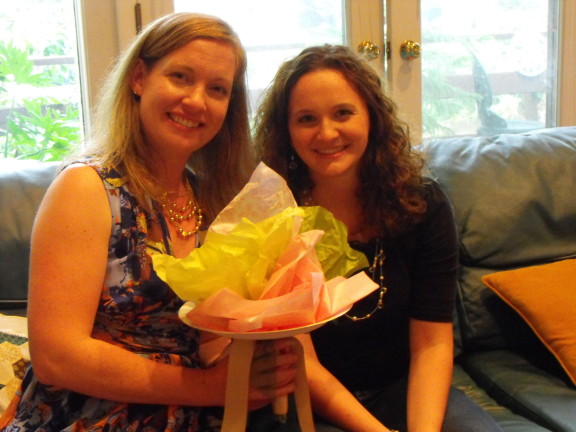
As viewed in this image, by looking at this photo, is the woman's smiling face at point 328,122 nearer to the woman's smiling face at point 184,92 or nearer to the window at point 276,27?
the woman's smiling face at point 184,92

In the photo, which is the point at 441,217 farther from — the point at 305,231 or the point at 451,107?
the point at 451,107

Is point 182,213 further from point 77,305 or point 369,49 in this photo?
point 369,49

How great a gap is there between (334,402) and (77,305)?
535 mm

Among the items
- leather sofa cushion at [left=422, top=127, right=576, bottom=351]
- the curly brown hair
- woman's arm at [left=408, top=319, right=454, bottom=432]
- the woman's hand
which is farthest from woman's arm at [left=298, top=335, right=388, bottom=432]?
leather sofa cushion at [left=422, top=127, right=576, bottom=351]

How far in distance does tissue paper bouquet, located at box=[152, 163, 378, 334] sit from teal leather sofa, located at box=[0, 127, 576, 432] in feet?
2.57

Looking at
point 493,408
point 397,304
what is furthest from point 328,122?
point 493,408

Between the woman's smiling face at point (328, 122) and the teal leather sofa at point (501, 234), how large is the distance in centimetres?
51

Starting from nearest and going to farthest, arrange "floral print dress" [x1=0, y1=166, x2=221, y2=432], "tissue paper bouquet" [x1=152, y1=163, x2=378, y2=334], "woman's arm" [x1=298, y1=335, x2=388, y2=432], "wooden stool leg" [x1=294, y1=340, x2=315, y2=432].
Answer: "tissue paper bouquet" [x1=152, y1=163, x2=378, y2=334] → "wooden stool leg" [x1=294, y1=340, x2=315, y2=432] → "floral print dress" [x1=0, y1=166, x2=221, y2=432] → "woman's arm" [x1=298, y1=335, x2=388, y2=432]

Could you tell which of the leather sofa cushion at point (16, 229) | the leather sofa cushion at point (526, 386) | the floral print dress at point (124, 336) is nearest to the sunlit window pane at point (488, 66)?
the leather sofa cushion at point (526, 386)

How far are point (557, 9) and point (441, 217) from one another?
156 cm

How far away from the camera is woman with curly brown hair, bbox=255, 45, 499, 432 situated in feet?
4.50

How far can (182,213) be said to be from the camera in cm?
132

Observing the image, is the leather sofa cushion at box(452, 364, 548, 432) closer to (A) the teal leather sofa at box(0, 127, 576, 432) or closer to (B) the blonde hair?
(A) the teal leather sofa at box(0, 127, 576, 432)

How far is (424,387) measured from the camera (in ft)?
4.40
